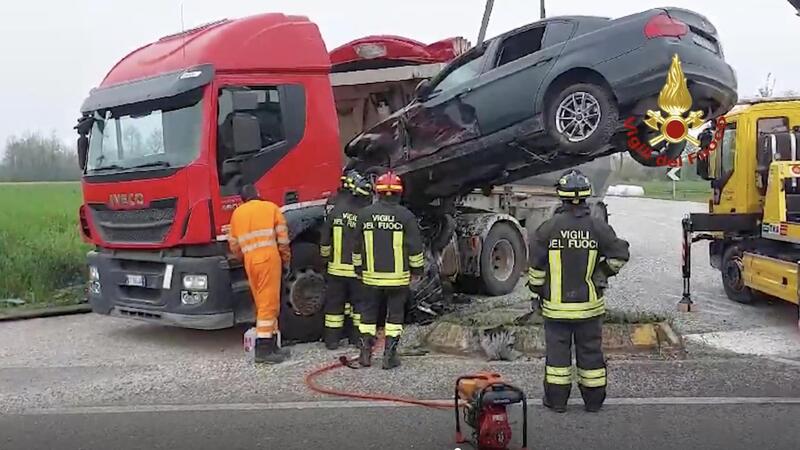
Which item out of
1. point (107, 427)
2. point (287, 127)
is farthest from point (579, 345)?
point (287, 127)

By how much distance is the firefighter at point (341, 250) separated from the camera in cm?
793

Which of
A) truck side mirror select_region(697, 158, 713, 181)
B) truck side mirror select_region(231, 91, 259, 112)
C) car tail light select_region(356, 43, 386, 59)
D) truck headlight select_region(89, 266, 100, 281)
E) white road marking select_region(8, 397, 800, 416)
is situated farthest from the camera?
truck side mirror select_region(697, 158, 713, 181)

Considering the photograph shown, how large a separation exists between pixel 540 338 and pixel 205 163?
3.29m

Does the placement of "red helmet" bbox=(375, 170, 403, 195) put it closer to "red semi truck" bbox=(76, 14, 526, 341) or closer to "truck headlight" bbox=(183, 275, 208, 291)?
"red semi truck" bbox=(76, 14, 526, 341)

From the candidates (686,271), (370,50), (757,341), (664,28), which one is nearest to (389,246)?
(664,28)

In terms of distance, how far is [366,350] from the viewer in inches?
287

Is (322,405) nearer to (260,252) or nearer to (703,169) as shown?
(260,252)

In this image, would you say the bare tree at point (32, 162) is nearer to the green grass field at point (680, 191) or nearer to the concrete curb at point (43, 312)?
the concrete curb at point (43, 312)

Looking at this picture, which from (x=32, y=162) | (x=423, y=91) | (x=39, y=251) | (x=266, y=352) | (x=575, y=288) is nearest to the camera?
(x=575, y=288)

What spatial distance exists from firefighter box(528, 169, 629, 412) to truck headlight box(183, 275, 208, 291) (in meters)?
A: 3.21

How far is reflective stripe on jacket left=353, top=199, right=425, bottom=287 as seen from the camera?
24.0 ft

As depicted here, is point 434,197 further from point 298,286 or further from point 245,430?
point 245,430

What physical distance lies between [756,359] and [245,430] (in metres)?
4.41

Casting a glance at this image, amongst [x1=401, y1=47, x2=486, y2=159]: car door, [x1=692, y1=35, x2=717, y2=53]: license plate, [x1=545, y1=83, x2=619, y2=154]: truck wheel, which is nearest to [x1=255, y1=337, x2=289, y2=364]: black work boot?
[x1=401, y1=47, x2=486, y2=159]: car door
